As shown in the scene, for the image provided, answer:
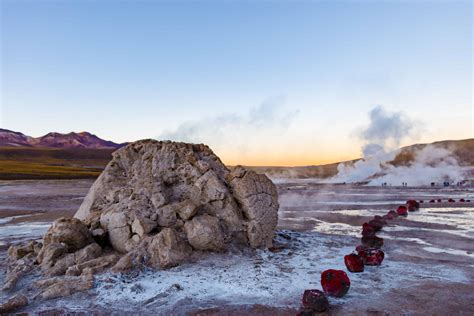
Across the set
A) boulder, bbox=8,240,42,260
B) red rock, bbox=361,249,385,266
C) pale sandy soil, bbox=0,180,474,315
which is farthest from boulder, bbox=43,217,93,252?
red rock, bbox=361,249,385,266

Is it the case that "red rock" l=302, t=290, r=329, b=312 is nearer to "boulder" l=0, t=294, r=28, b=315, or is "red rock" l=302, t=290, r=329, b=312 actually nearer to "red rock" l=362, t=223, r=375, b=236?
"boulder" l=0, t=294, r=28, b=315

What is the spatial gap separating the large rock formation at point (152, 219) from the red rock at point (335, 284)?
3.35 m

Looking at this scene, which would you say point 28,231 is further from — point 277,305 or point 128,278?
point 277,305

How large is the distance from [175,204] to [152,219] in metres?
0.82

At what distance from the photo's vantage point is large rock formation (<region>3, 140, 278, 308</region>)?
326 inches

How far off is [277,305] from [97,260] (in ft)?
14.3

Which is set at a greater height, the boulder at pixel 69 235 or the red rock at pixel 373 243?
the boulder at pixel 69 235

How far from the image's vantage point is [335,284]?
6.68 metres

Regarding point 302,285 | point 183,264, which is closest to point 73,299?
point 183,264

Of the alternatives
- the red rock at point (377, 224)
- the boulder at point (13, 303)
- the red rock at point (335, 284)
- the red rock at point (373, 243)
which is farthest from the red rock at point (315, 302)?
the red rock at point (377, 224)

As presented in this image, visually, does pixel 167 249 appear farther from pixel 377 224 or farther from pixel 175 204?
pixel 377 224

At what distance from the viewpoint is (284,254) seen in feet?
32.1

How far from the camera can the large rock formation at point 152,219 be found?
27.2ft

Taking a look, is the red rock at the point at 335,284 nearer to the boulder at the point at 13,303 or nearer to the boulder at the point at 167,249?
the boulder at the point at 167,249
